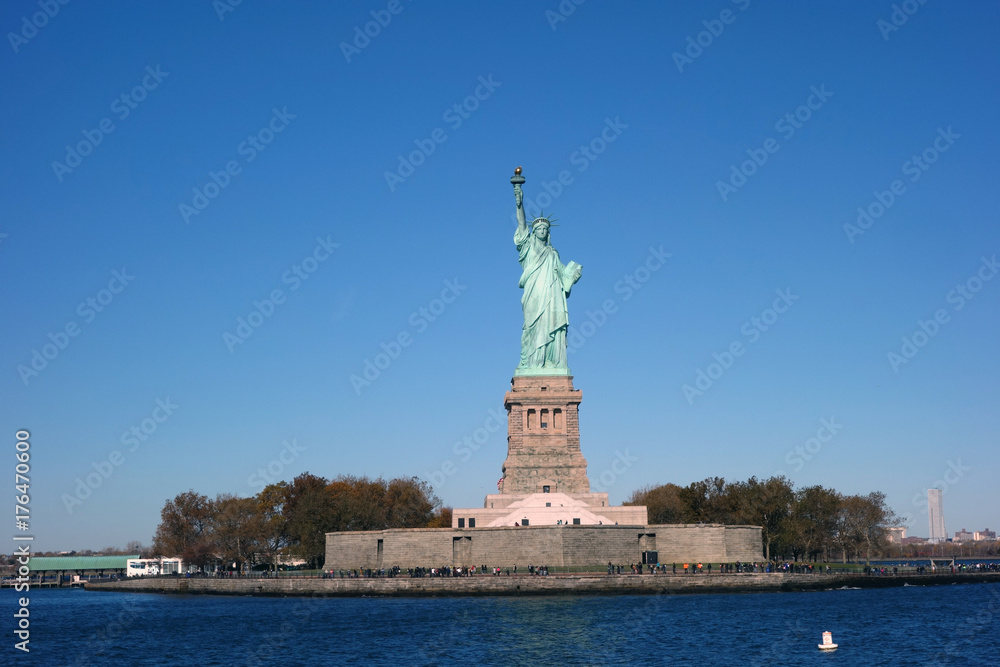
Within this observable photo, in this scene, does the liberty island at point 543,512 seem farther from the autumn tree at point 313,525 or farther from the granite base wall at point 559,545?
the autumn tree at point 313,525

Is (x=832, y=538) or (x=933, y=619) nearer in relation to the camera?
(x=933, y=619)

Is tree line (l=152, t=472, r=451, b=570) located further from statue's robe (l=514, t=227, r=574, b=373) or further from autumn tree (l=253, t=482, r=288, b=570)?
statue's robe (l=514, t=227, r=574, b=373)

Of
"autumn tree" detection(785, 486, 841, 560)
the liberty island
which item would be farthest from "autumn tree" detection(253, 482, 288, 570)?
"autumn tree" detection(785, 486, 841, 560)

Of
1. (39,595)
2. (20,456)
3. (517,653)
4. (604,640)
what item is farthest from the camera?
(39,595)

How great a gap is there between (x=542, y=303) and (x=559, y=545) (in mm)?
19339

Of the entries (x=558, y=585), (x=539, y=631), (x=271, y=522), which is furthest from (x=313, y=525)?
(x=539, y=631)

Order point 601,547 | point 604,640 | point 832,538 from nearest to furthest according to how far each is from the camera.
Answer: point 604,640
point 601,547
point 832,538

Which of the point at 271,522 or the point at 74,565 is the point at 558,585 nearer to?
the point at 271,522

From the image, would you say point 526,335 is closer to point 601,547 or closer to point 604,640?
point 601,547

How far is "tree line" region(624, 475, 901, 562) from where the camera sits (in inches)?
3007

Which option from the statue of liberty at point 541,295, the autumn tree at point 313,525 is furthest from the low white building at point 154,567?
the statue of liberty at point 541,295

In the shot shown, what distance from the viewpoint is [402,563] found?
6169 cm

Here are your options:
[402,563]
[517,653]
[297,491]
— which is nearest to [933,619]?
[517,653]

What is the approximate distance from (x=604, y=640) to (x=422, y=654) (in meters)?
6.82
